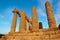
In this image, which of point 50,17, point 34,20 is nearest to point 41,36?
point 50,17

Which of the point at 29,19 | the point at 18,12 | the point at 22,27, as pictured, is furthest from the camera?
the point at 29,19

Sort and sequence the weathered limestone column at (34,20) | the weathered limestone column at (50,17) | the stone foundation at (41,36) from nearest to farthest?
the stone foundation at (41,36), the weathered limestone column at (50,17), the weathered limestone column at (34,20)

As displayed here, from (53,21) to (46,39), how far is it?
18.2 ft

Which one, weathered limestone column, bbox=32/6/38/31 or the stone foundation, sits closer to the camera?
the stone foundation

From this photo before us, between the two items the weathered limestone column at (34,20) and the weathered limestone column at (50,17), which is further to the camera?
the weathered limestone column at (34,20)

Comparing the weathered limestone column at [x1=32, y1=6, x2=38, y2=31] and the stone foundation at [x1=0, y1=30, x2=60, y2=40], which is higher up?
the weathered limestone column at [x1=32, y1=6, x2=38, y2=31]

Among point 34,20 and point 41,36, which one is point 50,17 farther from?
point 41,36

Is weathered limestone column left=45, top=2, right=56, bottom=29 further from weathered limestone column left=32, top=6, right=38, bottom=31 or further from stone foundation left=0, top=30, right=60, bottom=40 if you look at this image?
stone foundation left=0, top=30, right=60, bottom=40

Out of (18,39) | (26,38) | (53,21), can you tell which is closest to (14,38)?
(18,39)

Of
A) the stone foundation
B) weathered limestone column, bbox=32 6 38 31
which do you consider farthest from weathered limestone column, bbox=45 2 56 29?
the stone foundation

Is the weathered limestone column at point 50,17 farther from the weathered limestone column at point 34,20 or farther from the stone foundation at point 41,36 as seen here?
the stone foundation at point 41,36

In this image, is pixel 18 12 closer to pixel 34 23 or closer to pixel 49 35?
pixel 34 23

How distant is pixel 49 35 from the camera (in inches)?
465

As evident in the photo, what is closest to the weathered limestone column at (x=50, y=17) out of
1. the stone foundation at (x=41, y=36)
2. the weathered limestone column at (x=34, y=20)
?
the weathered limestone column at (x=34, y=20)
